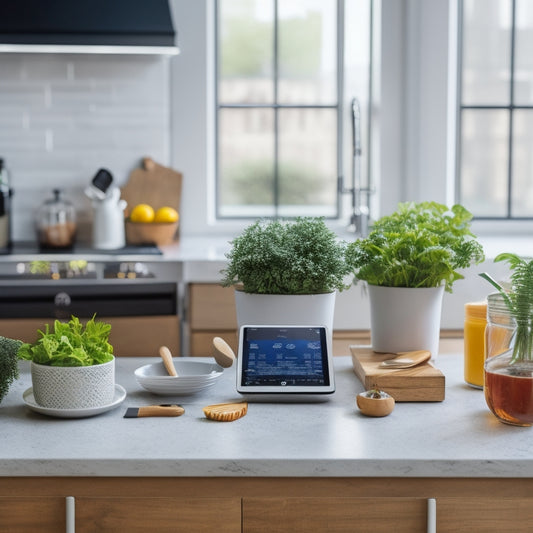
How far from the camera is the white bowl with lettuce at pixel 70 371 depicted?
4.74ft

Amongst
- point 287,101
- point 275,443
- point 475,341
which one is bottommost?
point 275,443

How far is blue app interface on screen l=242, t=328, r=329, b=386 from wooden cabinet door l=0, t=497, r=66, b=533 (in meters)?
0.42

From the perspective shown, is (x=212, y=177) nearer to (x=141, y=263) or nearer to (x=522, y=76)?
(x=141, y=263)

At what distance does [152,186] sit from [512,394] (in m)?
2.89

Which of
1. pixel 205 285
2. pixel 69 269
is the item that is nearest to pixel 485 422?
pixel 205 285

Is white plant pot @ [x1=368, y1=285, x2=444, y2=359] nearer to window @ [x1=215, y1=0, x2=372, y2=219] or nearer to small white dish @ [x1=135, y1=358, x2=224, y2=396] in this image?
small white dish @ [x1=135, y1=358, x2=224, y2=396]

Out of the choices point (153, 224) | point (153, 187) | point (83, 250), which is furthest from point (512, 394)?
point (153, 187)

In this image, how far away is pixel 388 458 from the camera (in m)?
1.27

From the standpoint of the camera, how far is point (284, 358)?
5.22ft

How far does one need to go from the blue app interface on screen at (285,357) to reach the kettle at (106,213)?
2.26m

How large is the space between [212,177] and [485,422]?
2882 millimetres

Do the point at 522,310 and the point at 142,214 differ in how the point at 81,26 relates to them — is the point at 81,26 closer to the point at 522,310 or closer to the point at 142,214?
the point at 142,214

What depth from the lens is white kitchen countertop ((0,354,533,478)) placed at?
127 cm

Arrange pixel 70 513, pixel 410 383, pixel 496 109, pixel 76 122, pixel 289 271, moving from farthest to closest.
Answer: pixel 496 109, pixel 76 122, pixel 289 271, pixel 410 383, pixel 70 513
